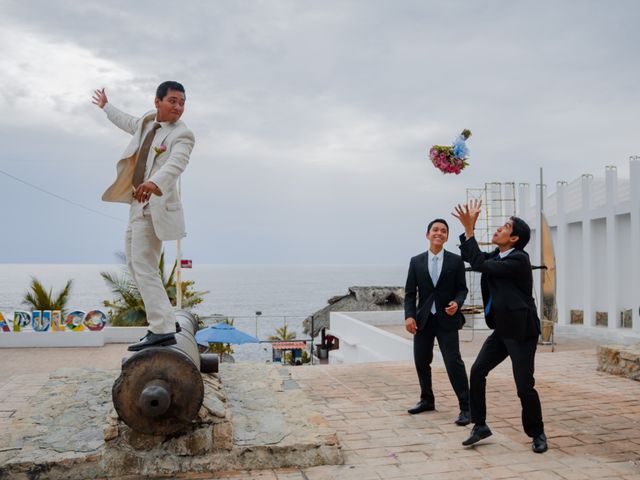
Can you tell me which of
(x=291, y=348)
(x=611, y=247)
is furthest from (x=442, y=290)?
(x=291, y=348)

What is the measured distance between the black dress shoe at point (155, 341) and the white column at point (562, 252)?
37.5 ft

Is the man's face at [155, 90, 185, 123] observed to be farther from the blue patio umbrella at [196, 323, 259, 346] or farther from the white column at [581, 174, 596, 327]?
the blue patio umbrella at [196, 323, 259, 346]

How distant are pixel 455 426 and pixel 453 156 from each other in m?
2.49

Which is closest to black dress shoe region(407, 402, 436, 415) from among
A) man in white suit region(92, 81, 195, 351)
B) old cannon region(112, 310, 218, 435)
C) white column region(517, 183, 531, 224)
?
old cannon region(112, 310, 218, 435)

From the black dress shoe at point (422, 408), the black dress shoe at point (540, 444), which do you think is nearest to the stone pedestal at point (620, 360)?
the black dress shoe at point (422, 408)

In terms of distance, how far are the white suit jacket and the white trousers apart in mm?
114

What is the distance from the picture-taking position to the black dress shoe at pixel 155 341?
14.2 feet

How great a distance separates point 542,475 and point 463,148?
3046mm

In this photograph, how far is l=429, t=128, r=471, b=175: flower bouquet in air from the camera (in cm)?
591

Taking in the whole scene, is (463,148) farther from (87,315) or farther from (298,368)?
(87,315)

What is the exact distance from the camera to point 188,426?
438 cm

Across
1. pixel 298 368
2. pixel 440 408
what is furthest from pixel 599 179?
pixel 440 408

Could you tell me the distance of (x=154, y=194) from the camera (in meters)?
4.22

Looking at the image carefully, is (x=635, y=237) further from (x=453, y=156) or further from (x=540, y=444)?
(x=540, y=444)
